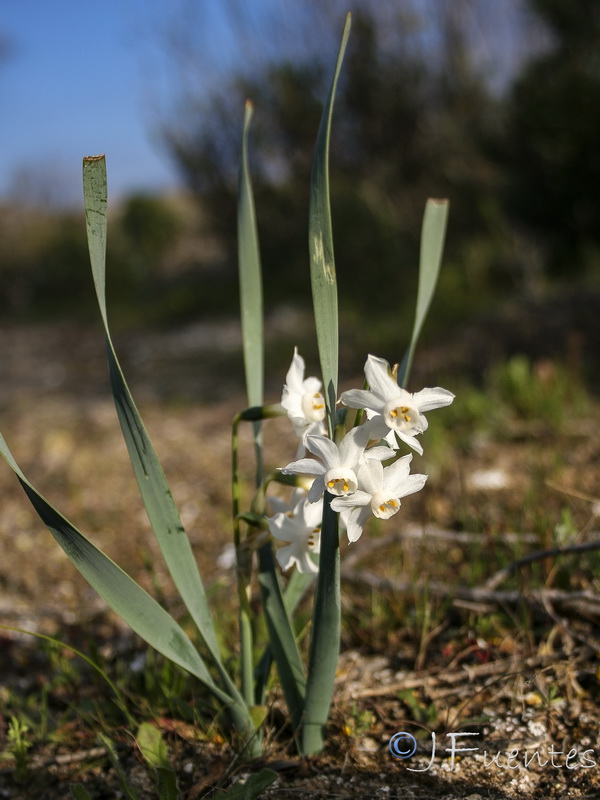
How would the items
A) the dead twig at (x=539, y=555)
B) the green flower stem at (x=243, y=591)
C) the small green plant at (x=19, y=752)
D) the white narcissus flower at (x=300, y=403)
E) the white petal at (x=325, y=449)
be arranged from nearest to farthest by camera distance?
the white petal at (x=325, y=449) < the white narcissus flower at (x=300, y=403) < the green flower stem at (x=243, y=591) < the small green plant at (x=19, y=752) < the dead twig at (x=539, y=555)

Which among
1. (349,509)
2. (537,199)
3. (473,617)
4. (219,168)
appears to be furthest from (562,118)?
(219,168)

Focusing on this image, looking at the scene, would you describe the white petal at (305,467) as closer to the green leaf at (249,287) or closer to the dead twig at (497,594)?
the green leaf at (249,287)

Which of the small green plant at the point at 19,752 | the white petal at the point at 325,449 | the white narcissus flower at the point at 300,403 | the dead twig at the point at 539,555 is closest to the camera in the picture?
the white petal at the point at 325,449

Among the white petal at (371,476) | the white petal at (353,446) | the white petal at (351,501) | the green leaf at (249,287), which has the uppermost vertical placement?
the green leaf at (249,287)

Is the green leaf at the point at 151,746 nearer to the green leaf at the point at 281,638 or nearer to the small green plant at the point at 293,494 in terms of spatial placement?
the small green plant at the point at 293,494

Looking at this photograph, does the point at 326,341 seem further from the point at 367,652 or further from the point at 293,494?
the point at 367,652

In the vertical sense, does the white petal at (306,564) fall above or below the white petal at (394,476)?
below

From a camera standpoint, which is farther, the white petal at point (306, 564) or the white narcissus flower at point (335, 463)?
the white petal at point (306, 564)

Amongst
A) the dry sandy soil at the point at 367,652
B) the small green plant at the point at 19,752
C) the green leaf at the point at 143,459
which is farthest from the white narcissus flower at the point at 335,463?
the small green plant at the point at 19,752
